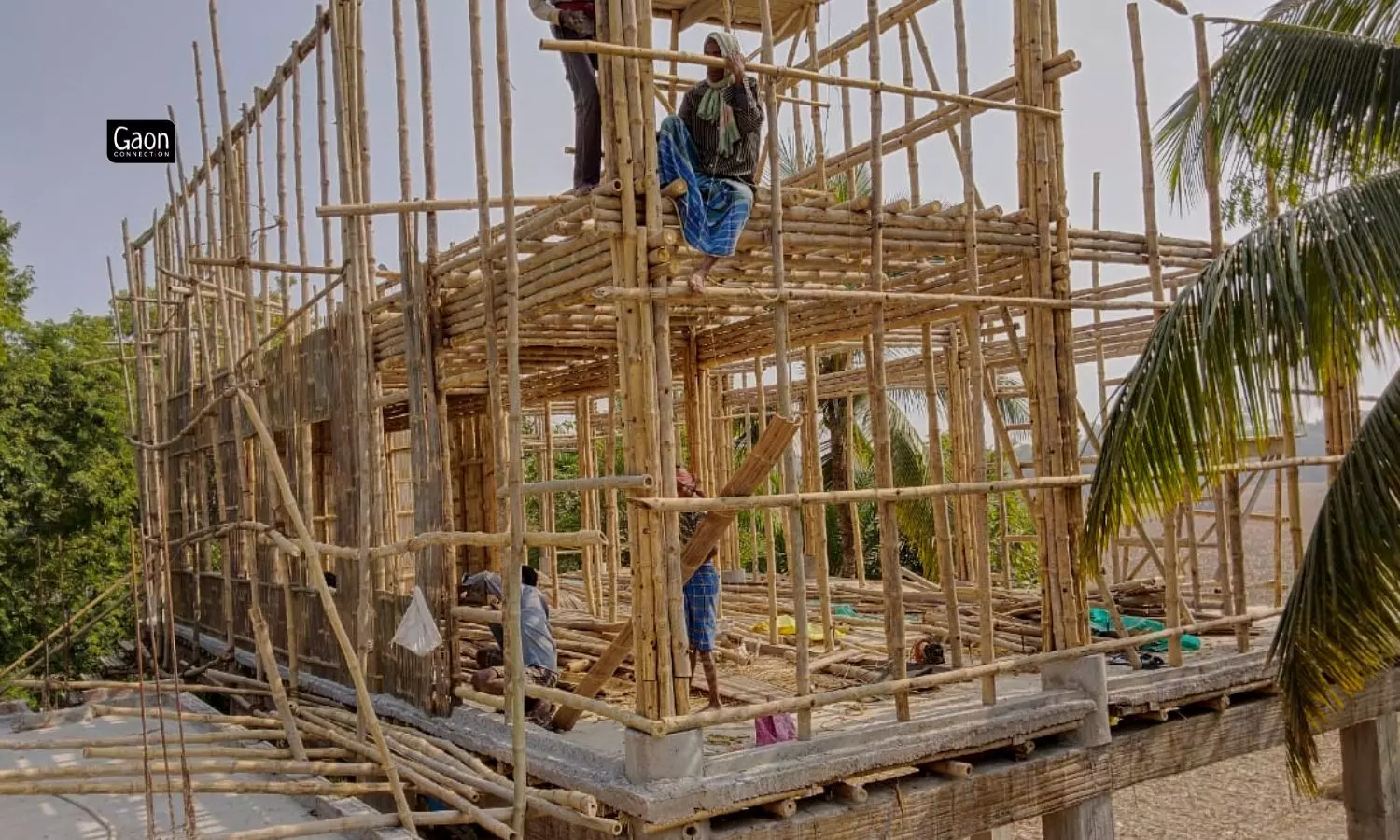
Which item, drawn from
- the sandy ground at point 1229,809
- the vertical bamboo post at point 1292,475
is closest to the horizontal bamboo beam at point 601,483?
the vertical bamboo post at point 1292,475

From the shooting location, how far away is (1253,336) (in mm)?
5309

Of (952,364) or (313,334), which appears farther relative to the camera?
(952,364)

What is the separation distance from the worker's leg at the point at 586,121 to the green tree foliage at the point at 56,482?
12338 millimetres

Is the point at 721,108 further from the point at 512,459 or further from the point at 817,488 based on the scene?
the point at 817,488

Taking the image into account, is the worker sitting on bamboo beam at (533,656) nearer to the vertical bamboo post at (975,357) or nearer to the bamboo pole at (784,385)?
the bamboo pole at (784,385)

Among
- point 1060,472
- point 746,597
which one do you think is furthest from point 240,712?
point 1060,472

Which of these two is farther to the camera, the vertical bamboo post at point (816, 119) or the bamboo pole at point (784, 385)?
the vertical bamboo post at point (816, 119)

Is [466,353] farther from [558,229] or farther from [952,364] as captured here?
[952,364]

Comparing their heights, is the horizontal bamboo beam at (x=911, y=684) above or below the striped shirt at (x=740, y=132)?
below

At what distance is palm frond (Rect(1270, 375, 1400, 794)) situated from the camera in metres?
5.13

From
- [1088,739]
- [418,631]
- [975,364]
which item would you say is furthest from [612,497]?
[1088,739]

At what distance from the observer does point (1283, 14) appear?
7684mm

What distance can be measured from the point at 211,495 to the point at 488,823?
962 cm

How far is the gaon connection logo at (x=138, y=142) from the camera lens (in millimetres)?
8352
